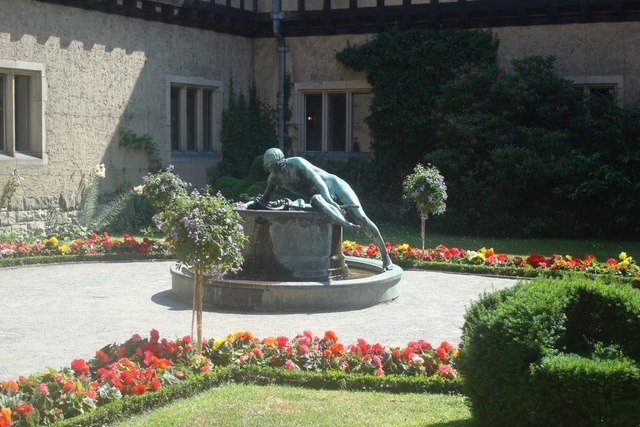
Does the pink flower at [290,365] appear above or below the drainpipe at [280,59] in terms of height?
below

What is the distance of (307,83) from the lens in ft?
73.8

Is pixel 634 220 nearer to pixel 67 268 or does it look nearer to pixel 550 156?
pixel 550 156

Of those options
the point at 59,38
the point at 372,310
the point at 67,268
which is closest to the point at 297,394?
the point at 372,310

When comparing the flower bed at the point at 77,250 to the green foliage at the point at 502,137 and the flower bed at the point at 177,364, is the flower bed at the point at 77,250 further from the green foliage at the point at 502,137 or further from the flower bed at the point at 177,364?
the green foliage at the point at 502,137

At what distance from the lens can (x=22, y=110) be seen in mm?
17250

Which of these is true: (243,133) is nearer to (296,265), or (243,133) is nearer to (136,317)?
(296,265)

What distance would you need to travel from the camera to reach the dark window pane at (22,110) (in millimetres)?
17156

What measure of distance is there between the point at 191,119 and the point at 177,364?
14744 mm

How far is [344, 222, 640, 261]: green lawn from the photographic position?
53.7 feet

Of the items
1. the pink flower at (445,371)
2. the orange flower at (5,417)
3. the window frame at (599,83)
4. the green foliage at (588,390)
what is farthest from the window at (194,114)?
the green foliage at (588,390)

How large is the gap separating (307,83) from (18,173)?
25.9ft

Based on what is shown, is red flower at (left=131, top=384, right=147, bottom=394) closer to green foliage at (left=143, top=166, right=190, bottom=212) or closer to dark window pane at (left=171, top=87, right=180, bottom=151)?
green foliage at (left=143, top=166, right=190, bottom=212)

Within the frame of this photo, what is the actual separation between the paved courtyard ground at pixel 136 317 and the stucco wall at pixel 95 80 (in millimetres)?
5000

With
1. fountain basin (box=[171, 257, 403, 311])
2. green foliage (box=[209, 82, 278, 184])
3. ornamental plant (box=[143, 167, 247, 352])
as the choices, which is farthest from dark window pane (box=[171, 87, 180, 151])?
ornamental plant (box=[143, 167, 247, 352])
